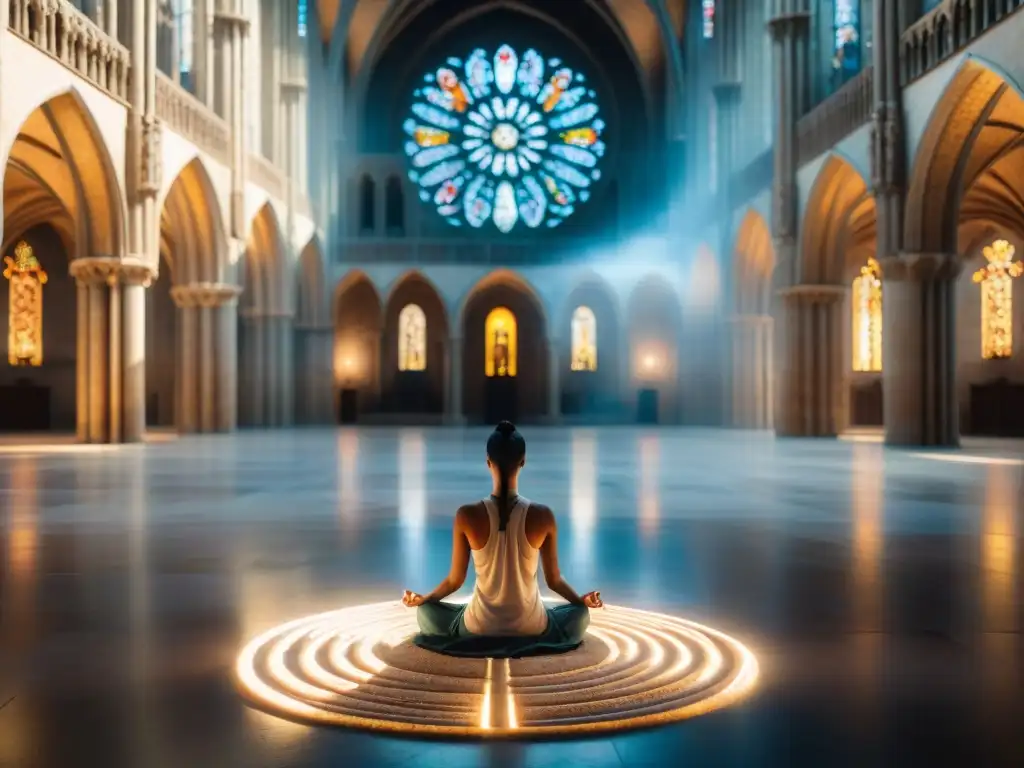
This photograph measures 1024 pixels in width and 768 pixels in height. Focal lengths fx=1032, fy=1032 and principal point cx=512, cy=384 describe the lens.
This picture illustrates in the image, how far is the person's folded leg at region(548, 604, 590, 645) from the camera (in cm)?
429

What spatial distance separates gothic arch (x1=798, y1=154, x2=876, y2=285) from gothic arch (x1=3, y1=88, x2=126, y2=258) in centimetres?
1567

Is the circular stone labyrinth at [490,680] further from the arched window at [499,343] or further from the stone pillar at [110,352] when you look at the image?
the arched window at [499,343]

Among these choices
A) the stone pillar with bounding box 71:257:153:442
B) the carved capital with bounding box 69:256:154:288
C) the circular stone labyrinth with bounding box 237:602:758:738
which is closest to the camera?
the circular stone labyrinth with bounding box 237:602:758:738

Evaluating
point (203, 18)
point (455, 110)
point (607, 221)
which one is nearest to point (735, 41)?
point (607, 221)

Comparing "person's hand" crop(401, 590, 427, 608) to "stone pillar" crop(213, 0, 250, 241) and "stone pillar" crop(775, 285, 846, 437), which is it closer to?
"stone pillar" crop(775, 285, 846, 437)

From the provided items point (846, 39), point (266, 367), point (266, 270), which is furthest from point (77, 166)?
point (846, 39)

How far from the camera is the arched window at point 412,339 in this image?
142ft

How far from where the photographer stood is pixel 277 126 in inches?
1299

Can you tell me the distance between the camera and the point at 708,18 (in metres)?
35.2

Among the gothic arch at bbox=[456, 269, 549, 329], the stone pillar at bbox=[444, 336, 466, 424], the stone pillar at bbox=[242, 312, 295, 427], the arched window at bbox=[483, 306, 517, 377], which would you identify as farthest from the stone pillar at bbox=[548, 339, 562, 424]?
the stone pillar at bbox=[242, 312, 295, 427]

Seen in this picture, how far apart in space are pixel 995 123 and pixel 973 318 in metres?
12.8

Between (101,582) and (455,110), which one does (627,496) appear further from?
(455,110)

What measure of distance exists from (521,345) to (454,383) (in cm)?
518

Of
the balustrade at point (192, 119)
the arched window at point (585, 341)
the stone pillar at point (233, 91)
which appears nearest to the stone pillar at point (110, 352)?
the balustrade at point (192, 119)
